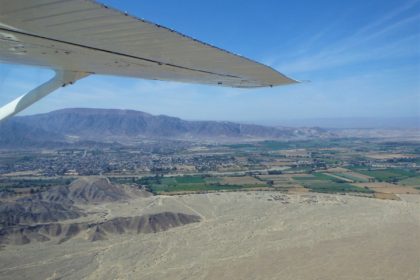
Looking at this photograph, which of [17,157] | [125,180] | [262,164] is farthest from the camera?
[17,157]

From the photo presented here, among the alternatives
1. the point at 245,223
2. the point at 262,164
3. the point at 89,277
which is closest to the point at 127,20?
the point at 89,277

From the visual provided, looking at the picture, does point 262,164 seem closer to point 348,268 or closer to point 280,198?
point 280,198

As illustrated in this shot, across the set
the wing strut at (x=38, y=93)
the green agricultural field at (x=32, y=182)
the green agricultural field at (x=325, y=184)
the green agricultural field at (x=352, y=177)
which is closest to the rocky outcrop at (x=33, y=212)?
the green agricultural field at (x=32, y=182)

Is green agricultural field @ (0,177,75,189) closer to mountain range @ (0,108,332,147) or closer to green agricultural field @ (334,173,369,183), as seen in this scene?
green agricultural field @ (334,173,369,183)

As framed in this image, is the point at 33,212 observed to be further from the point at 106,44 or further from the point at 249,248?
the point at 106,44

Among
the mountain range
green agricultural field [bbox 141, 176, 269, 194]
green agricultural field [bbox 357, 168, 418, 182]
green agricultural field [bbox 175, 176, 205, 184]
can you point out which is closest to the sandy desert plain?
green agricultural field [bbox 141, 176, 269, 194]

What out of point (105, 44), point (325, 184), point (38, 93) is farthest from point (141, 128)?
point (105, 44)

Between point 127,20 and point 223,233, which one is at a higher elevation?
point 127,20
